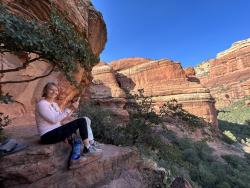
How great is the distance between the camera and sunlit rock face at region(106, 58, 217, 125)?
988 inches

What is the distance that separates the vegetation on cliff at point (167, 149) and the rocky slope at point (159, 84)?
7.13 metres

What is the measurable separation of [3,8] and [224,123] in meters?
35.0

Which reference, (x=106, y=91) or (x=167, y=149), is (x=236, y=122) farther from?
(x=167, y=149)

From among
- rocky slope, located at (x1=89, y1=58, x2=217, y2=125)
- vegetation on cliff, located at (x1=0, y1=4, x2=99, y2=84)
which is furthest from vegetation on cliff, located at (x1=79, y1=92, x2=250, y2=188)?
rocky slope, located at (x1=89, y1=58, x2=217, y2=125)

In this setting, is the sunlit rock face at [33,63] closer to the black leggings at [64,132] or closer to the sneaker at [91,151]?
the black leggings at [64,132]

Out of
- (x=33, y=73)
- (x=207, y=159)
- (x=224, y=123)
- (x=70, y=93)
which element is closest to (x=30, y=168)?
(x=33, y=73)

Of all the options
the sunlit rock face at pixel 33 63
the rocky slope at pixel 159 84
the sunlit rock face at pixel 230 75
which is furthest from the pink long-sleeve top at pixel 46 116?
the sunlit rock face at pixel 230 75

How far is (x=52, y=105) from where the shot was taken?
16.9 feet

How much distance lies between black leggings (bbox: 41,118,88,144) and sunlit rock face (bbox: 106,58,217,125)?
66.1 feet

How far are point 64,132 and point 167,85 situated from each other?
22.8 m

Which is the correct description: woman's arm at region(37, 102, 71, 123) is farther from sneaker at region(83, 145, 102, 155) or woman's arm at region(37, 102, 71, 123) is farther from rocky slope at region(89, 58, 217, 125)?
rocky slope at region(89, 58, 217, 125)

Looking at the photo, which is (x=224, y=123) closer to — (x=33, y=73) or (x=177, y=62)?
(x=177, y=62)

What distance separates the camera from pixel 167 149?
11125mm

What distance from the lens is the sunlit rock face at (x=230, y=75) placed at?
5503cm
